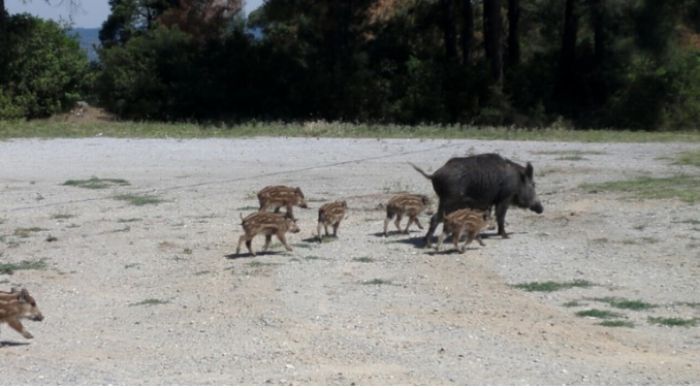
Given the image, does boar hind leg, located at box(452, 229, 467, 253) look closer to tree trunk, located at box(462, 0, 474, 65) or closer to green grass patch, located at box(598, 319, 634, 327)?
green grass patch, located at box(598, 319, 634, 327)

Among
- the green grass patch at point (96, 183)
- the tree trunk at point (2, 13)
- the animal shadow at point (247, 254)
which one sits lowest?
the animal shadow at point (247, 254)

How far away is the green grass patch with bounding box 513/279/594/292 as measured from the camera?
1493 cm

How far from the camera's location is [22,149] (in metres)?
32.9

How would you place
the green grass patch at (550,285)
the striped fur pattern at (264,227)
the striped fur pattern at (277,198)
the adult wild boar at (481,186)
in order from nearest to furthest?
the green grass patch at (550,285), the striped fur pattern at (264,227), the adult wild boar at (481,186), the striped fur pattern at (277,198)

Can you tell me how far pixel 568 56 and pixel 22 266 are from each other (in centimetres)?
3634

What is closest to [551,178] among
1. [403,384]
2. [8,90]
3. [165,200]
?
[165,200]

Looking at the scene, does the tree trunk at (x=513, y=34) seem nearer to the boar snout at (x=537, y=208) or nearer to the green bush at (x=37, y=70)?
the green bush at (x=37, y=70)

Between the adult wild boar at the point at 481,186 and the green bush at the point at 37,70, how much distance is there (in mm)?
Result: 28633

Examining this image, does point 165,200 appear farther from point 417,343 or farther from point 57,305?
point 417,343

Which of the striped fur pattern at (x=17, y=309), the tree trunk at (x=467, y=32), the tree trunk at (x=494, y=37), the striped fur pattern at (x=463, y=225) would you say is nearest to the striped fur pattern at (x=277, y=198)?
the striped fur pattern at (x=463, y=225)

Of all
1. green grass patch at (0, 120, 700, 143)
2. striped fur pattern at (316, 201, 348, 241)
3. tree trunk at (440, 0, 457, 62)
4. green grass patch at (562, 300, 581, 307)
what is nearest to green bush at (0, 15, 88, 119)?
green grass patch at (0, 120, 700, 143)

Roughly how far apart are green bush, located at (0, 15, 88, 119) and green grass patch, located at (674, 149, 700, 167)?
2345cm

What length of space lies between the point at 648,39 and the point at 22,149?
76.1 ft

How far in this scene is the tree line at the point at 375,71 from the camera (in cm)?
4634
